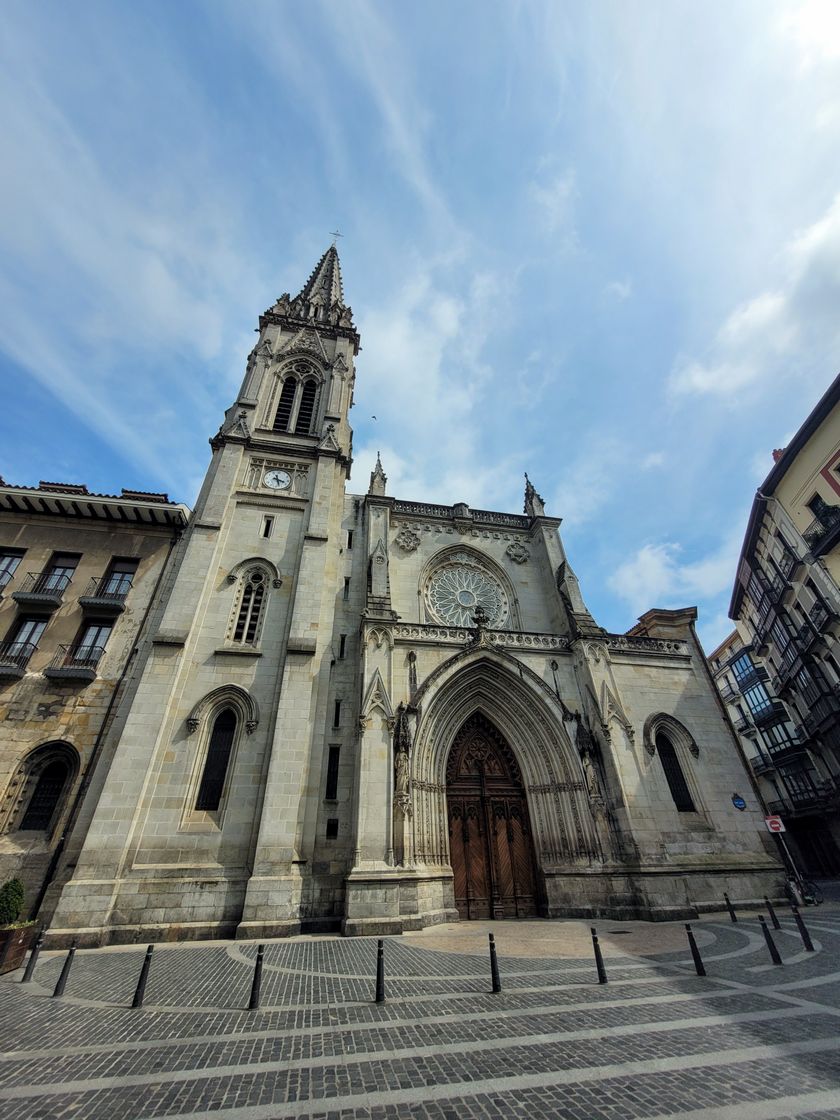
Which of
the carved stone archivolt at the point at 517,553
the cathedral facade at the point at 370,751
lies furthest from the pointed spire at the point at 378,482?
the carved stone archivolt at the point at 517,553

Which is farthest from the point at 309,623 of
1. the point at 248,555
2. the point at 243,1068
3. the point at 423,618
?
the point at 243,1068

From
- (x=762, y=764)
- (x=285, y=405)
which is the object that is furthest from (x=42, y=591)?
(x=762, y=764)

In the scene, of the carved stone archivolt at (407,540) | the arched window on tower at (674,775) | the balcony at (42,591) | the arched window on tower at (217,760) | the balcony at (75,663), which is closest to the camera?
the arched window on tower at (217,760)

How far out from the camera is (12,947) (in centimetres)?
822

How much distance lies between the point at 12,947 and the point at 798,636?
1280 inches

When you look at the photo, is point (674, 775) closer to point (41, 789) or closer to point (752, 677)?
point (41, 789)

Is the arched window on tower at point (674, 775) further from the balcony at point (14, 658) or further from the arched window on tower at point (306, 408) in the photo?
the balcony at point (14, 658)

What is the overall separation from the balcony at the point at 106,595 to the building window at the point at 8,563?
110 inches

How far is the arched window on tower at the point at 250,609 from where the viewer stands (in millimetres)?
16594

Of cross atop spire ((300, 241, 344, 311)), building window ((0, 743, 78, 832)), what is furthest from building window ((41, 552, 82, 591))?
cross atop spire ((300, 241, 344, 311))

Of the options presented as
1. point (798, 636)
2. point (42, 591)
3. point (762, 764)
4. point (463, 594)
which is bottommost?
point (762, 764)

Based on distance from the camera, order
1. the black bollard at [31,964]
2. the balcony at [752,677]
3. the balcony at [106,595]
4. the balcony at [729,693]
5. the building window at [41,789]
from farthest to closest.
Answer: the balcony at [729,693], the balcony at [752,677], the balcony at [106,595], the building window at [41,789], the black bollard at [31,964]

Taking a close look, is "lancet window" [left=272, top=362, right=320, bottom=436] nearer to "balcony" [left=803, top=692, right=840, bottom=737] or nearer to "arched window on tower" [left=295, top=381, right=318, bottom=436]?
"arched window on tower" [left=295, top=381, right=318, bottom=436]

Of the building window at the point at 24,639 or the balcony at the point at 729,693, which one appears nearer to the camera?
the building window at the point at 24,639
